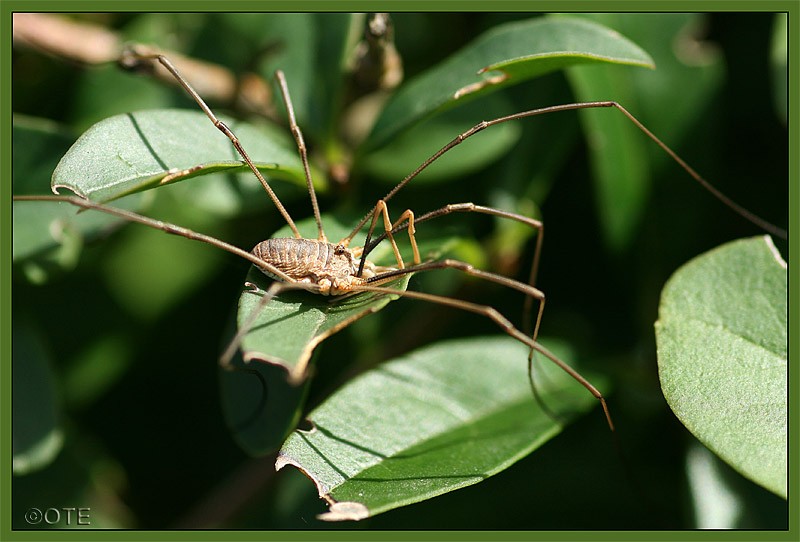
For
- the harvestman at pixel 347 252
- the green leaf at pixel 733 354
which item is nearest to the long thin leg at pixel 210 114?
the harvestman at pixel 347 252

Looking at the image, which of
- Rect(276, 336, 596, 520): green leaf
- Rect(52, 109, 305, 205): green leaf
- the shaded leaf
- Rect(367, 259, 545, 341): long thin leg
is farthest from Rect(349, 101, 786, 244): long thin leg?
the shaded leaf

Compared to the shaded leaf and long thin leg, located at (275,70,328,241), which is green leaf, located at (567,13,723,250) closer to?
long thin leg, located at (275,70,328,241)

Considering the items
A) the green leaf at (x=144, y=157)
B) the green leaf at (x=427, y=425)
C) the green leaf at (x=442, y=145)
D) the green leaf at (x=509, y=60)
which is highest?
the green leaf at (x=509, y=60)

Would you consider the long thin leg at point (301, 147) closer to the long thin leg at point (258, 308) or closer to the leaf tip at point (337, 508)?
the long thin leg at point (258, 308)

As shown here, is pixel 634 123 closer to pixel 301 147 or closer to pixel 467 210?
pixel 467 210

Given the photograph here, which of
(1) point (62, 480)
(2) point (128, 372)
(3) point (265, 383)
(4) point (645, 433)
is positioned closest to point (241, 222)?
(2) point (128, 372)
